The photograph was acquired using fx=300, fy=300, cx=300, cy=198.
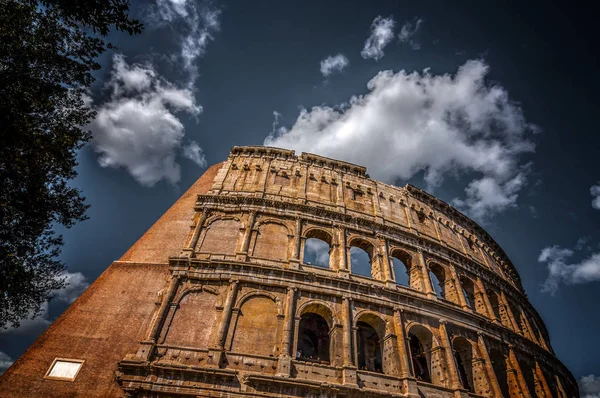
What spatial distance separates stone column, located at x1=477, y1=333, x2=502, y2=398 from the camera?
45.5 feet

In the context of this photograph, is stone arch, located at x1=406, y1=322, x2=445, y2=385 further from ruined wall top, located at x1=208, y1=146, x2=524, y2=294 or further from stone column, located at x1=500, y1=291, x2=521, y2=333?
stone column, located at x1=500, y1=291, x2=521, y2=333

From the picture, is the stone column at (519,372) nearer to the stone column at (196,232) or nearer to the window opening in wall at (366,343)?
the window opening in wall at (366,343)

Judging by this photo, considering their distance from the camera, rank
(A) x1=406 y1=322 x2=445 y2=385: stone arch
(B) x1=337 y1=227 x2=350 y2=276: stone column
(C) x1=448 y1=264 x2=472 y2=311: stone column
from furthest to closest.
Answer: (C) x1=448 y1=264 x2=472 y2=311: stone column
(B) x1=337 y1=227 x2=350 y2=276: stone column
(A) x1=406 y1=322 x2=445 y2=385: stone arch

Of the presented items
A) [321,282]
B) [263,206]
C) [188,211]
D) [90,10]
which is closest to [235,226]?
[263,206]

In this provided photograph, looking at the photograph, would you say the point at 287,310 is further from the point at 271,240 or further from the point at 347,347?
the point at 271,240

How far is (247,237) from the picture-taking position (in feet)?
50.9

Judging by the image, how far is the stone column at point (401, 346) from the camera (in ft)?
41.3

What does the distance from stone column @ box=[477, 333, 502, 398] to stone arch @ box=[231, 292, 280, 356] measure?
10.5 meters

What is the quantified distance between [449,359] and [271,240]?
10.0 metres

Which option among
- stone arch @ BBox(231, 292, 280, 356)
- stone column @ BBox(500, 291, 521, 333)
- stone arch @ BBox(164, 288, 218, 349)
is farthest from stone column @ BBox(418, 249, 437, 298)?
stone arch @ BBox(164, 288, 218, 349)

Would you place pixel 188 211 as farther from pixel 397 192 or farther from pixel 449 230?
pixel 449 230

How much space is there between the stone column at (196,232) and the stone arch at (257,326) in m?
3.86

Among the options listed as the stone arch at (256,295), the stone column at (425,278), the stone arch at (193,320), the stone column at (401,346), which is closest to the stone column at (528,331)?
the stone column at (425,278)

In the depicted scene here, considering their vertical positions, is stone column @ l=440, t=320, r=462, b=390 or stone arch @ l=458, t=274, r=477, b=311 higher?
stone arch @ l=458, t=274, r=477, b=311
